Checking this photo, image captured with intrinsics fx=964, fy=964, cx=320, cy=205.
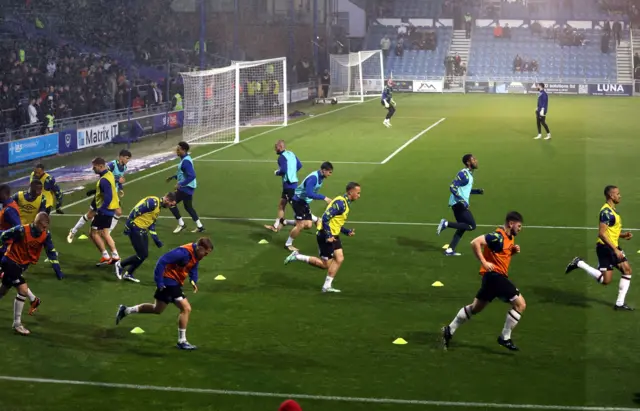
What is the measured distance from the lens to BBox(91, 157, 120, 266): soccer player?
1975 centimetres

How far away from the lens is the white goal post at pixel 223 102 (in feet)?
142

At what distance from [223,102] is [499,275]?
32.1 metres

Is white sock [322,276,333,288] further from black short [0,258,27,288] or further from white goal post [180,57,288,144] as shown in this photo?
white goal post [180,57,288,144]

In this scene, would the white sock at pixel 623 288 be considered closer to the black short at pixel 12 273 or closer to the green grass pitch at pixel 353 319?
the green grass pitch at pixel 353 319

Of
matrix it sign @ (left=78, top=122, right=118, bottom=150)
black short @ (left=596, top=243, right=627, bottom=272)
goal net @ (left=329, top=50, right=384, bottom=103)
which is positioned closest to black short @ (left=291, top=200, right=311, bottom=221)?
black short @ (left=596, top=243, right=627, bottom=272)

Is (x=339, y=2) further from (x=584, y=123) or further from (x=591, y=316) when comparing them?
(x=591, y=316)

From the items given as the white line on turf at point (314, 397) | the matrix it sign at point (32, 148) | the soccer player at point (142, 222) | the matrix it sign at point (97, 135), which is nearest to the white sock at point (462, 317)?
the white line on turf at point (314, 397)

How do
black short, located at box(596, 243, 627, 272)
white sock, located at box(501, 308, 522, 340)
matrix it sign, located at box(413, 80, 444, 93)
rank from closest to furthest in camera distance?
1. white sock, located at box(501, 308, 522, 340)
2. black short, located at box(596, 243, 627, 272)
3. matrix it sign, located at box(413, 80, 444, 93)

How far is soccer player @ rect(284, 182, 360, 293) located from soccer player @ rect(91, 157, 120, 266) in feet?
13.9

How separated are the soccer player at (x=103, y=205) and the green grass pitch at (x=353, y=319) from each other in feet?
2.36

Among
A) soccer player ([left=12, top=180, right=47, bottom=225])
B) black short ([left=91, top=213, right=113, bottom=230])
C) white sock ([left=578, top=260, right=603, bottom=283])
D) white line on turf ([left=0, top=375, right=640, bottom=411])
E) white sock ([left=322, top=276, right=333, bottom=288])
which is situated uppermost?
soccer player ([left=12, top=180, right=47, bottom=225])

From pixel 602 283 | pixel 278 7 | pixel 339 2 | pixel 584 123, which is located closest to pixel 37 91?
pixel 584 123

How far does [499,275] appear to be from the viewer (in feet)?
48.1

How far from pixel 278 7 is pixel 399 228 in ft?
→ 173
